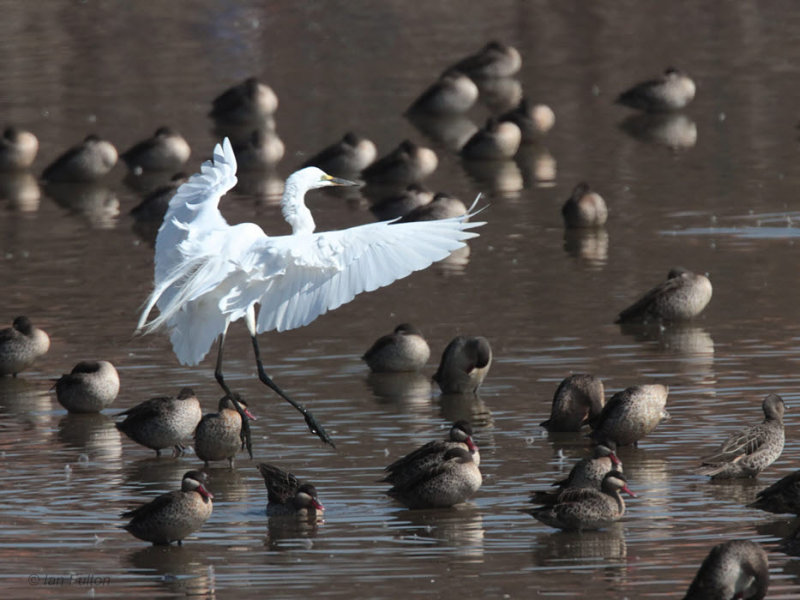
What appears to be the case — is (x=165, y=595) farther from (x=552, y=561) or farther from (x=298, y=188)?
(x=298, y=188)

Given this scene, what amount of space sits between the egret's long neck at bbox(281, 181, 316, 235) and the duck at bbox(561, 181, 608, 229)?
7451mm

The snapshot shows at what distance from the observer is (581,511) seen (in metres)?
9.66

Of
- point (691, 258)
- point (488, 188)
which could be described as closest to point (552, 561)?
point (691, 258)

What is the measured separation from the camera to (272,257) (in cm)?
1088

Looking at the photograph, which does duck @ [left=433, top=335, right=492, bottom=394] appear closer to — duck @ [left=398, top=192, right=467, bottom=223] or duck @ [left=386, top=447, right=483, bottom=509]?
duck @ [left=386, top=447, right=483, bottom=509]

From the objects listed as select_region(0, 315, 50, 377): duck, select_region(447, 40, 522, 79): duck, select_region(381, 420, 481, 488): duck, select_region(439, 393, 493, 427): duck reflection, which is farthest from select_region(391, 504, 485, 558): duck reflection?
select_region(447, 40, 522, 79): duck

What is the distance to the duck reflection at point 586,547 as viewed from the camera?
30.4 feet

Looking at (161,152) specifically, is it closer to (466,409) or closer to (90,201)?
(90,201)

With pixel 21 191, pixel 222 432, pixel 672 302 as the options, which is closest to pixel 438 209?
pixel 672 302

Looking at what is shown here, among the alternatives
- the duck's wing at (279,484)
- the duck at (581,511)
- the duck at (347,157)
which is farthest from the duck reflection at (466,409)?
the duck at (347,157)

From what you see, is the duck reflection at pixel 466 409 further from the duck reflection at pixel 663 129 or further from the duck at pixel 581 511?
the duck reflection at pixel 663 129

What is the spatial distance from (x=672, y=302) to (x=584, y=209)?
4.22 meters

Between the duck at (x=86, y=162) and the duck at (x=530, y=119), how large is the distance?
19.4ft

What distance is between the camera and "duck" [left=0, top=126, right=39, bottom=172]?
2477 centimetres
